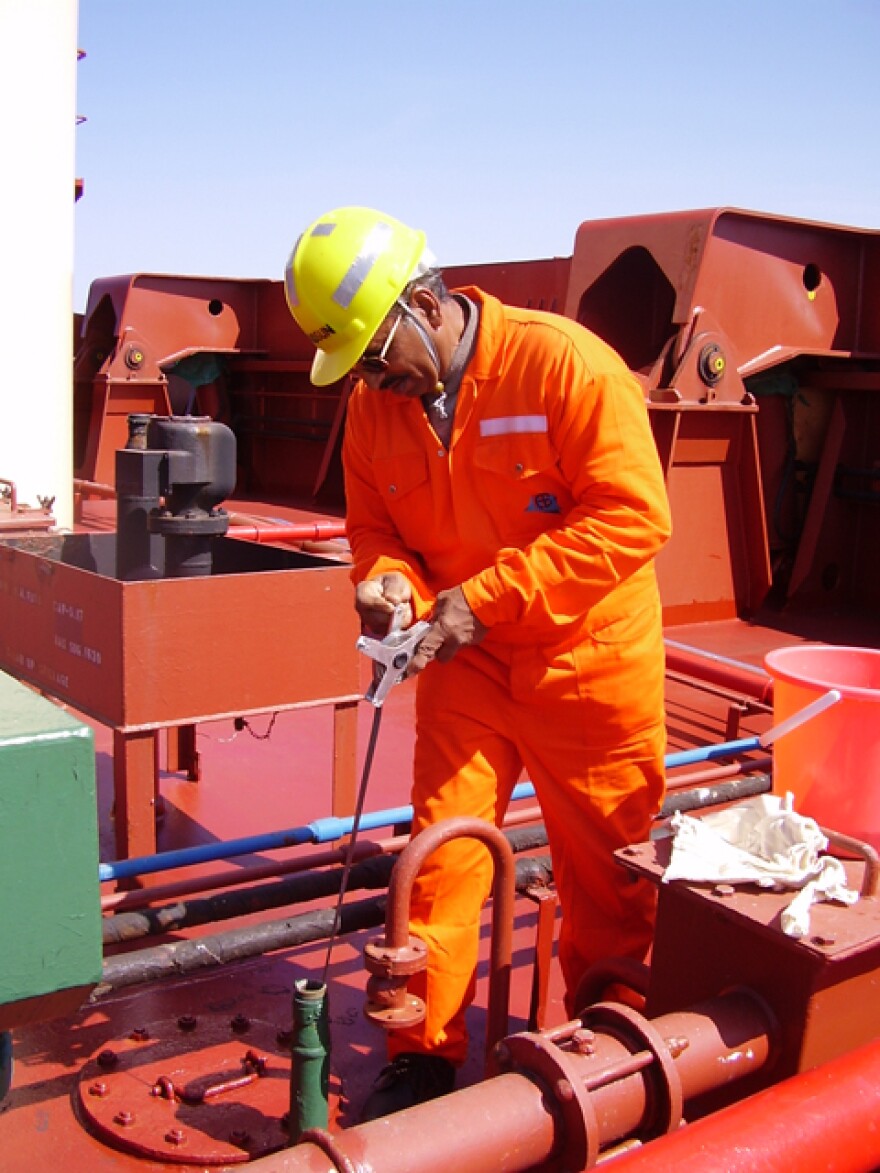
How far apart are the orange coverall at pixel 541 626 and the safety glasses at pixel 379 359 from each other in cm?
14

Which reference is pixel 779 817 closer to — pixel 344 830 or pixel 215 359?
pixel 344 830

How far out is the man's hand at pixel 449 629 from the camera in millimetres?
2293

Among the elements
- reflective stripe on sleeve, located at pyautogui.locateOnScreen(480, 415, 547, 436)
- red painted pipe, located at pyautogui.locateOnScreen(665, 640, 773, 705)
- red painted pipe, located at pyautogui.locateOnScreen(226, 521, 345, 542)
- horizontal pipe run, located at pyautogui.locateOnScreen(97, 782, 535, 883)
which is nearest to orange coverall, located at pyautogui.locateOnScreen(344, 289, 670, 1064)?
reflective stripe on sleeve, located at pyautogui.locateOnScreen(480, 415, 547, 436)

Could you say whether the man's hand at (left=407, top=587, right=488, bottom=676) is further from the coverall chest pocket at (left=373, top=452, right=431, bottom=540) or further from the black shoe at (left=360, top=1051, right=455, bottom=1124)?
the black shoe at (left=360, top=1051, right=455, bottom=1124)

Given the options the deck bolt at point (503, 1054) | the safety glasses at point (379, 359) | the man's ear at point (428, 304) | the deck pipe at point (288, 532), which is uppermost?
the man's ear at point (428, 304)

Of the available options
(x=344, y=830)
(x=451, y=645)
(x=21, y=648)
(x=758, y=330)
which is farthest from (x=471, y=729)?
(x=758, y=330)

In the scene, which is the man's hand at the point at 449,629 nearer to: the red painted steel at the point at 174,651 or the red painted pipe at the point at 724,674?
the red painted steel at the point at 174,651

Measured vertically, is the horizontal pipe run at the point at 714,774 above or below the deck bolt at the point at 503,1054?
below

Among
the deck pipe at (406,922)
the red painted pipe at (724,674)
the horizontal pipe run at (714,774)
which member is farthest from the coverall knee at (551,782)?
the red painted pipe at (724,674)

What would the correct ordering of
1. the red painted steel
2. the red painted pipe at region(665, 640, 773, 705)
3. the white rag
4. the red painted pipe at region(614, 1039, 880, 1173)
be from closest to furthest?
the red painted pipe at region(614, 1039, 880, 1173) < the white rag < the red painted steel < the red painted pipe at region(665, 640, 773, 705)

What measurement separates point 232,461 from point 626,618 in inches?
52.7

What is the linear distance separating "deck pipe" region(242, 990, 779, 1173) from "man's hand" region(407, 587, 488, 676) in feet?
2.47

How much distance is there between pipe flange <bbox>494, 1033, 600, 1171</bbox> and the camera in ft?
5.11

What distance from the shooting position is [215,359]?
1005 centimetres
